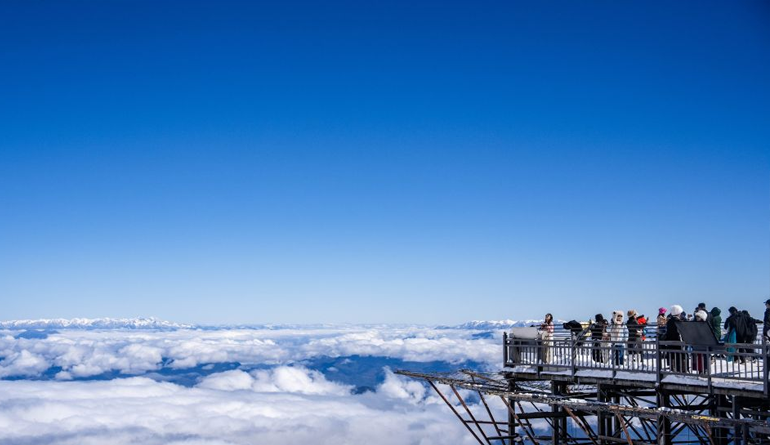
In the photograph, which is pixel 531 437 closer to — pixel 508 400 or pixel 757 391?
pixel 508 400

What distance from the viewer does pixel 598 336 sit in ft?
89.6

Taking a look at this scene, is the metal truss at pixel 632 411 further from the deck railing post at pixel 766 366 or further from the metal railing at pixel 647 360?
the deck railing post at pixel 766 366

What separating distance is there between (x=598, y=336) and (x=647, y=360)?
3438 millimetres

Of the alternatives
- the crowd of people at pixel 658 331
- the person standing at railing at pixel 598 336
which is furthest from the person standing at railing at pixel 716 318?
the person standing at railing at pixel 598 336

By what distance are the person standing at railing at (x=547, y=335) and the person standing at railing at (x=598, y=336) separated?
1566 mm

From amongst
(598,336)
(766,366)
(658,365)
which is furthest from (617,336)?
(766,366)

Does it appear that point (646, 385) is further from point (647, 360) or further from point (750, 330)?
point (750, 330)

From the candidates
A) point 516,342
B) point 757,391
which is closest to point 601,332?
point 516,342

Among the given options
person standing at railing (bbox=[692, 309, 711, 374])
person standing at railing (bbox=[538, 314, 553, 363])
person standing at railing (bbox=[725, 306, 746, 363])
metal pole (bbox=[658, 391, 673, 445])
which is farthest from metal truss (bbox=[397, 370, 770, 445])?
person standing at railing (bbox=[725, 306, 746, 363])

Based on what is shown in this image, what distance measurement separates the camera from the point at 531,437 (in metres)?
27.5

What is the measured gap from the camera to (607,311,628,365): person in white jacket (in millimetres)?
24705

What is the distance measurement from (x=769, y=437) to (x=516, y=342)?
10.6m

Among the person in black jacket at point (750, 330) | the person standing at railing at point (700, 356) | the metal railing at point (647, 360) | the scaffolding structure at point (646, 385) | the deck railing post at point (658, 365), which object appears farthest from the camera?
the person in black jacket at point (750, 330)

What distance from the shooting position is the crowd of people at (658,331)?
2402 cm
